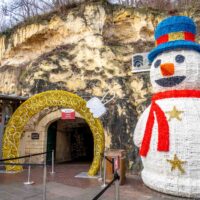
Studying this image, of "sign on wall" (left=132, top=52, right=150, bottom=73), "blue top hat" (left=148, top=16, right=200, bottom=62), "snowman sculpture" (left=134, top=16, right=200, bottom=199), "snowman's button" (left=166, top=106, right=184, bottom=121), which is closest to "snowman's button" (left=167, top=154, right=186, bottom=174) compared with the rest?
"snowman sculpture" (left=134, top=16, right=200, bottom=199)

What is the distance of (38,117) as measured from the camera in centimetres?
1068

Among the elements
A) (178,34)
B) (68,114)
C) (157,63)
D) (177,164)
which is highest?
(178,34)

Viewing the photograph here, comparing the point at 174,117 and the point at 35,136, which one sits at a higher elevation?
the point at 174,117

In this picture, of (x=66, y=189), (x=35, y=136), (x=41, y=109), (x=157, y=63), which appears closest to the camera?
(x=157, y=63)

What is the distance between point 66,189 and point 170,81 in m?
4.18

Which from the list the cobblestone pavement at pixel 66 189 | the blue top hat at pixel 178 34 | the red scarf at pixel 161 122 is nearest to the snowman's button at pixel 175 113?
the red scarf at pixel 161 122

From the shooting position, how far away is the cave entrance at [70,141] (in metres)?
11.6

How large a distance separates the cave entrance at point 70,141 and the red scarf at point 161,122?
19.1 ft

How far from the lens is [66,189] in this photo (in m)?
6.54

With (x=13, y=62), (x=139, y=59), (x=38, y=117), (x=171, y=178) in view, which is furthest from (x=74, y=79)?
(x=171, y=178)

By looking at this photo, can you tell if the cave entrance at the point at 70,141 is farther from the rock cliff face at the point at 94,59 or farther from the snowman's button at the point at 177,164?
the snowman's button at the point at 177,164

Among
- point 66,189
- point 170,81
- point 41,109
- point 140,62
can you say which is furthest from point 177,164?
point 140,62

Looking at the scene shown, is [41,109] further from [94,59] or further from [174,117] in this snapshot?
[174,117]

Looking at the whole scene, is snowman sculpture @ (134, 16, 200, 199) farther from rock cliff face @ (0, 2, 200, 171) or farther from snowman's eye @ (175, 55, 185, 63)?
rock cliff face @ (0, 2, 200, 171)
